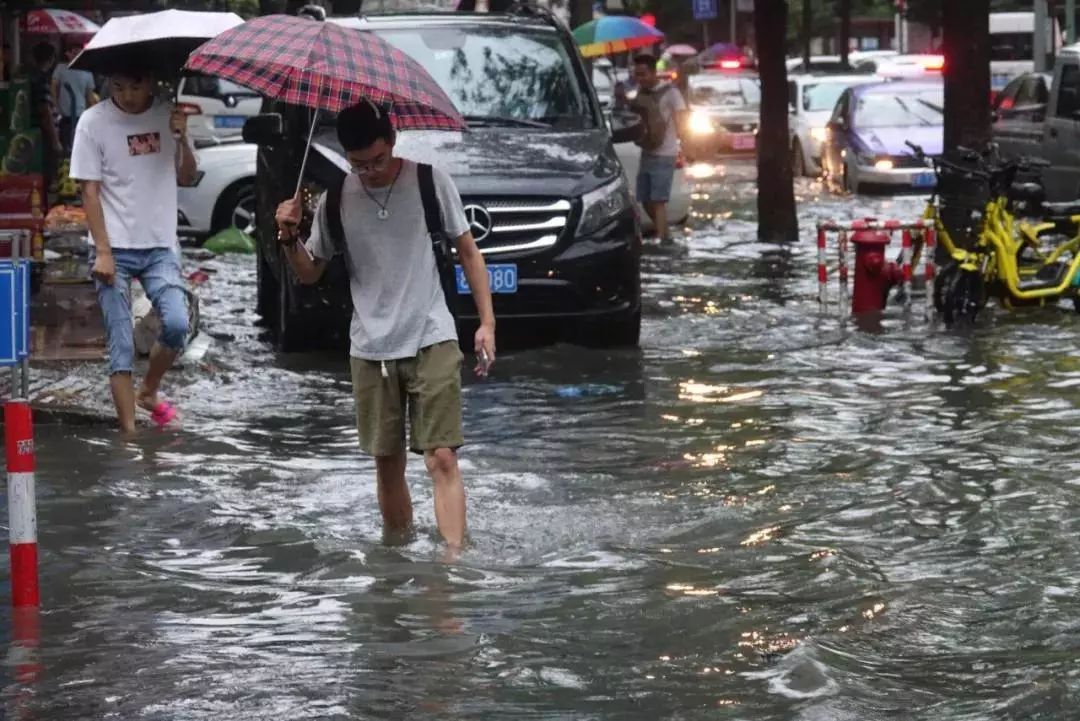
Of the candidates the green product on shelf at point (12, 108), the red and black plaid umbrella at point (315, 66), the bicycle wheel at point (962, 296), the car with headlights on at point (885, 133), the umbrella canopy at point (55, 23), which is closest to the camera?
the red and black plaid umbrella at point (315, 66)

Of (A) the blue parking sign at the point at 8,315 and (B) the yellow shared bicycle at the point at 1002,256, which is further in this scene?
(B) the yellow shared bicycle at the point at 1002,256

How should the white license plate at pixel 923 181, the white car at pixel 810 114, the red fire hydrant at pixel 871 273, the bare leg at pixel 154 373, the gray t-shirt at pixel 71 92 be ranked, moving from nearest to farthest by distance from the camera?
the bare leg at pixel 154 373
the red fire hydrant at pixel 871 273
the gray t-shirt at pixel 71 92
the white license plate at pixel 923 181
the white car at pixel 810 114

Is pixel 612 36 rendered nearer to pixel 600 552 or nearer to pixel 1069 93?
pixel 1069 93

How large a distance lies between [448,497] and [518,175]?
16.9 ft

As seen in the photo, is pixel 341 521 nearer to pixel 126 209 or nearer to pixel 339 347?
pixel 126 209

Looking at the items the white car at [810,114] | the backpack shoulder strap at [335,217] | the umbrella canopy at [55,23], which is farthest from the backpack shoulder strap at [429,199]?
the white car at [810,114]

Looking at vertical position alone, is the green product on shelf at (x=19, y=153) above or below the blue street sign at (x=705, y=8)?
below

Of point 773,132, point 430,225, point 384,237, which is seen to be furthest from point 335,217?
point 773,132

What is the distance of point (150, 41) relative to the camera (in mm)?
9945

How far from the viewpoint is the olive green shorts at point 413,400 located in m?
7.31

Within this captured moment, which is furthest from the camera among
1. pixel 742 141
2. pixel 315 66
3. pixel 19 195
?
pixel 742 141

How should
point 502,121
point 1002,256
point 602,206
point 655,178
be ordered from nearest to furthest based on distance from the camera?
point 602,206 → point 502,121 → point 1002,256 → point 655,178

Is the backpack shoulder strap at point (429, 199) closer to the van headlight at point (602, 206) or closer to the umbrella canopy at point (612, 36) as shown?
the van headlight at point (602, 206)

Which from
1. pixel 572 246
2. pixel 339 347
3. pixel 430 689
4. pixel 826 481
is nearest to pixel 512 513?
pixel 826 481
